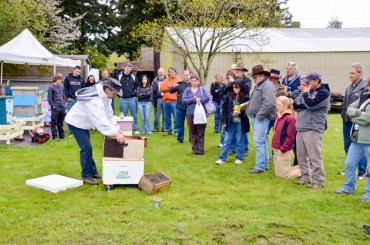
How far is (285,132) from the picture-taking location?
7.93 metres

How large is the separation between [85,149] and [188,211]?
2.25 metres

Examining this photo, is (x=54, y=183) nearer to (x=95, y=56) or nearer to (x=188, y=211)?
(x=188, y=211)

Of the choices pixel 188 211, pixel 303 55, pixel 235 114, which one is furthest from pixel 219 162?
pixel 303 55

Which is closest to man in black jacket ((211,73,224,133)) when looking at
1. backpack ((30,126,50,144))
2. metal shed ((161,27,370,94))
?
backpack ((30,126,50,144))

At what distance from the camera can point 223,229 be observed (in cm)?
506

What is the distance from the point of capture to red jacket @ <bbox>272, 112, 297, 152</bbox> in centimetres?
780

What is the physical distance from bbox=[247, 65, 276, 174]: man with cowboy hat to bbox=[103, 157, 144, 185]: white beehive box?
2.34m

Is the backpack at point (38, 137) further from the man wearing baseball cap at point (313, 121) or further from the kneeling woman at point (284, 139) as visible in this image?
the man wearing baseball cap at point (313, 121)

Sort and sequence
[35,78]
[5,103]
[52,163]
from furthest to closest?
[35,78] → [5,103] → [52,163]

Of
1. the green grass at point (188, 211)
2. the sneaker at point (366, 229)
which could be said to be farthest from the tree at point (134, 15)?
the sneaker at point (366, 229)

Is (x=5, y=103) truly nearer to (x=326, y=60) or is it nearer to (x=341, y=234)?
(x=341, y=234)

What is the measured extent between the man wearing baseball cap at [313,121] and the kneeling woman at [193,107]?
318 centimetres

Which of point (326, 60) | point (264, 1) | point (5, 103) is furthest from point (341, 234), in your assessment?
point (326, 60)

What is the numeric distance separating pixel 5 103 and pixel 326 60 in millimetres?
19740
